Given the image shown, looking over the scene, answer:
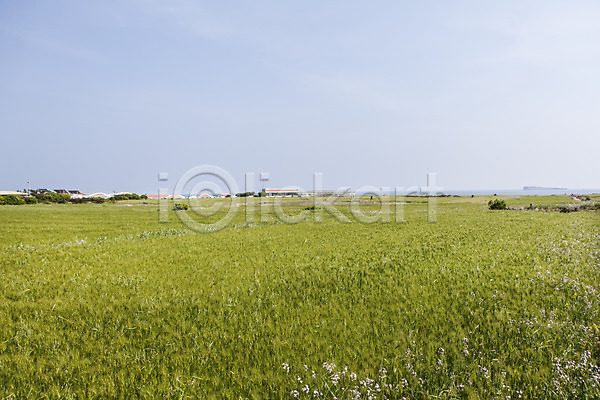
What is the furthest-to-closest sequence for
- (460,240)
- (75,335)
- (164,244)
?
(164,244)
(460,240)
(75,335)

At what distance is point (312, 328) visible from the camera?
647 centimetres

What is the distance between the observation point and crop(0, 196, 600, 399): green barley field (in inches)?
186

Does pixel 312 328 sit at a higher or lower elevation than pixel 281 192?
lower

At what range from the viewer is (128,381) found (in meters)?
4.92

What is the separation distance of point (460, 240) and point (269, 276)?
35.9 feet

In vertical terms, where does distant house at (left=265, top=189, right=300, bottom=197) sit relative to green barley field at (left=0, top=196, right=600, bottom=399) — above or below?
above

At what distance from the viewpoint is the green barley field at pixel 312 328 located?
473 cm

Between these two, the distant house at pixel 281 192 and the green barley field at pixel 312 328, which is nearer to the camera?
the green barley field at pixel 312 328

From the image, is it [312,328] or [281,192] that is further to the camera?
[281,192]

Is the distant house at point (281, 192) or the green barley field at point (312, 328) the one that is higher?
the distant house at point (281, 192)

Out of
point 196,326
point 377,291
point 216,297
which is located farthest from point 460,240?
point 196,326

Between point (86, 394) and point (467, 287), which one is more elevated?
point (467, 287)

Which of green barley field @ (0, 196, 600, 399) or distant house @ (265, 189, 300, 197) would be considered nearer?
green barley field @ (0, 196, 600, 399)

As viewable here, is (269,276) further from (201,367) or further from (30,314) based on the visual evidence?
(30,314)
